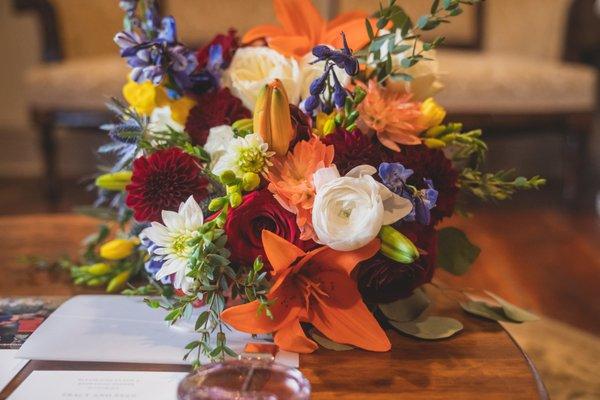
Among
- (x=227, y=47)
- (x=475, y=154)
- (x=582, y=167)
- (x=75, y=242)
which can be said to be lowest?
(x=582, y=167)

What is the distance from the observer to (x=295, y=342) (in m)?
0.63

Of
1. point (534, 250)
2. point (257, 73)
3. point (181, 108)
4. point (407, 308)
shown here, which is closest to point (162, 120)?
point (181, 108)

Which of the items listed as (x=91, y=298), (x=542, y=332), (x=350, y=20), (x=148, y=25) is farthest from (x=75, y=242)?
(x=542, y=332)

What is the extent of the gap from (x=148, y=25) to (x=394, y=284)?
43 cm

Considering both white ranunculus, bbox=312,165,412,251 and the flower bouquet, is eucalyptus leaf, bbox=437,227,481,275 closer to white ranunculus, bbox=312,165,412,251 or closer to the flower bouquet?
the flower bouquet

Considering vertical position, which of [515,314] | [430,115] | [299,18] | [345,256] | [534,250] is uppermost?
[299,18]

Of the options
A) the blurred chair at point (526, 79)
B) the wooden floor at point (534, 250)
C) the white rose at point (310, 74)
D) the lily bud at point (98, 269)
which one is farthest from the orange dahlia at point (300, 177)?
the blurred chair at point (526, 79)

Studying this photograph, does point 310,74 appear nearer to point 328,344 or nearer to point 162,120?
point 162,120

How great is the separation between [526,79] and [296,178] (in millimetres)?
1729

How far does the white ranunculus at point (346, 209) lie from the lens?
1.92 feet

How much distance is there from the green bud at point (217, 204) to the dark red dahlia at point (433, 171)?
0.17 m

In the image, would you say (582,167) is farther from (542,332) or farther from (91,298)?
(91,298)

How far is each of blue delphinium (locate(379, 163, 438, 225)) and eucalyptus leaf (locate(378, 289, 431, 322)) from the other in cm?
12

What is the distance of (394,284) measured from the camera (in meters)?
0.68
